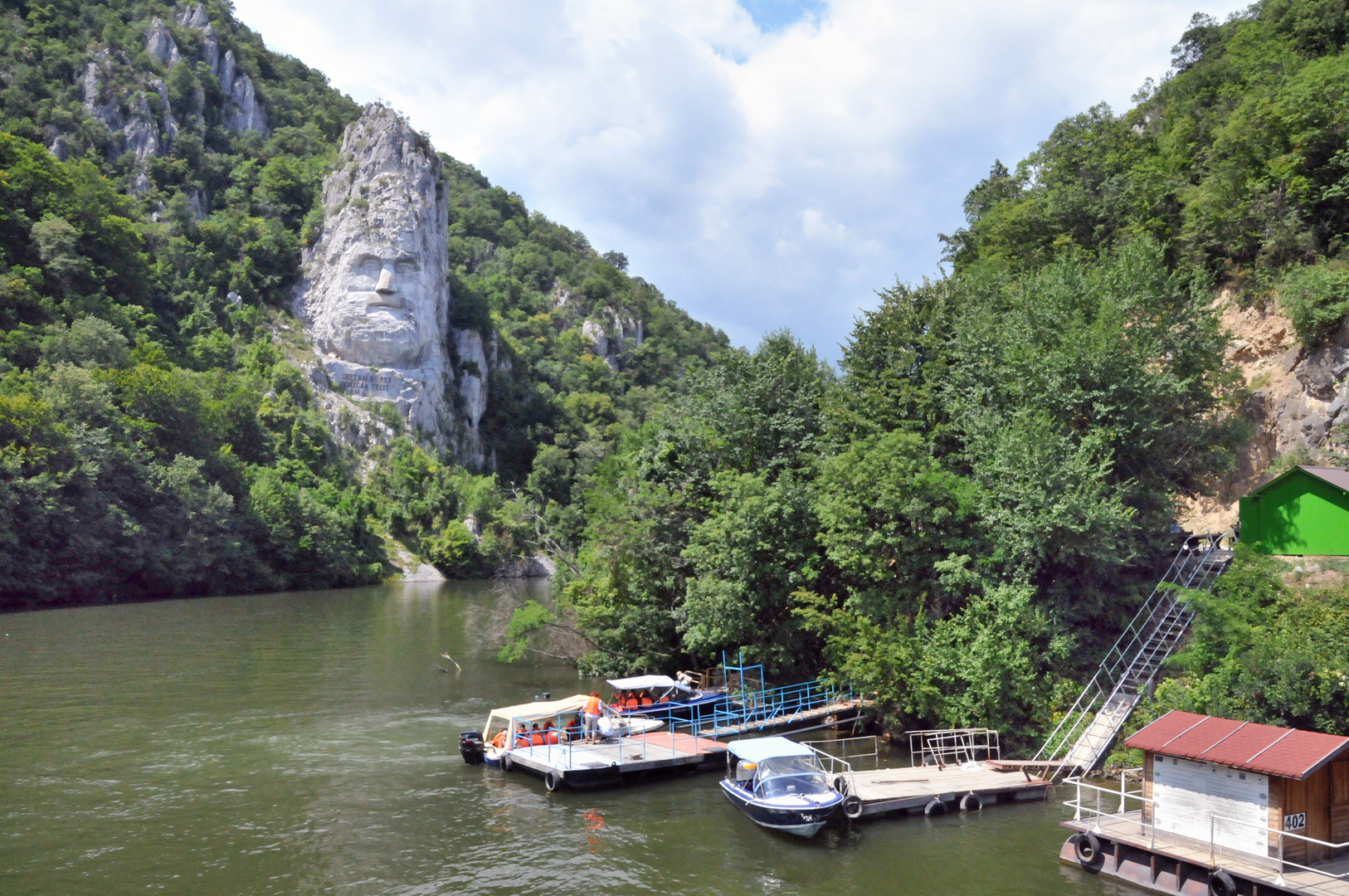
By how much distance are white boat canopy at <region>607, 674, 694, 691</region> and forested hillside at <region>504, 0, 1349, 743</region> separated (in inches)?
69.5

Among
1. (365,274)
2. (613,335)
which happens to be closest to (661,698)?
(365,274)

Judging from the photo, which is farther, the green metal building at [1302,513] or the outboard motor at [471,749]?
the outboard motor at [471,749]

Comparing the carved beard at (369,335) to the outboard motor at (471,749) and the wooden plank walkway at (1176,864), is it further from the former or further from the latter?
the wooden plank walkway at (1176,864)

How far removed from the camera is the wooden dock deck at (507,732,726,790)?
899 inches

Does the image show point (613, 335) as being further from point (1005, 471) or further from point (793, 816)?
point (793, 816)

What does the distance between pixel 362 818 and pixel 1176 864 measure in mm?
17460

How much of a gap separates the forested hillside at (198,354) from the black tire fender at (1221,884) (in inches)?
1989

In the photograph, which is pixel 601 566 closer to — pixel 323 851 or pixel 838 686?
pixel 838 686

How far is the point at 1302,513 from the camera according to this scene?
76.9ft

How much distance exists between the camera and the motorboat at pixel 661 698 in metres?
29.0

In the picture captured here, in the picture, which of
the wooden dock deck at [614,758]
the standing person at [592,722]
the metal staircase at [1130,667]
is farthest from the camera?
the standing person at [592,722]

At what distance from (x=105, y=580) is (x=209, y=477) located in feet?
56.3

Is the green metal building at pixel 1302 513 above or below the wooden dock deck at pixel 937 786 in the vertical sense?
above

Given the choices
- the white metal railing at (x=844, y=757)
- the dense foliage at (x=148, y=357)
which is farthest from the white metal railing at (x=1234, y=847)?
the dense foliage at (x=148, y=357)
